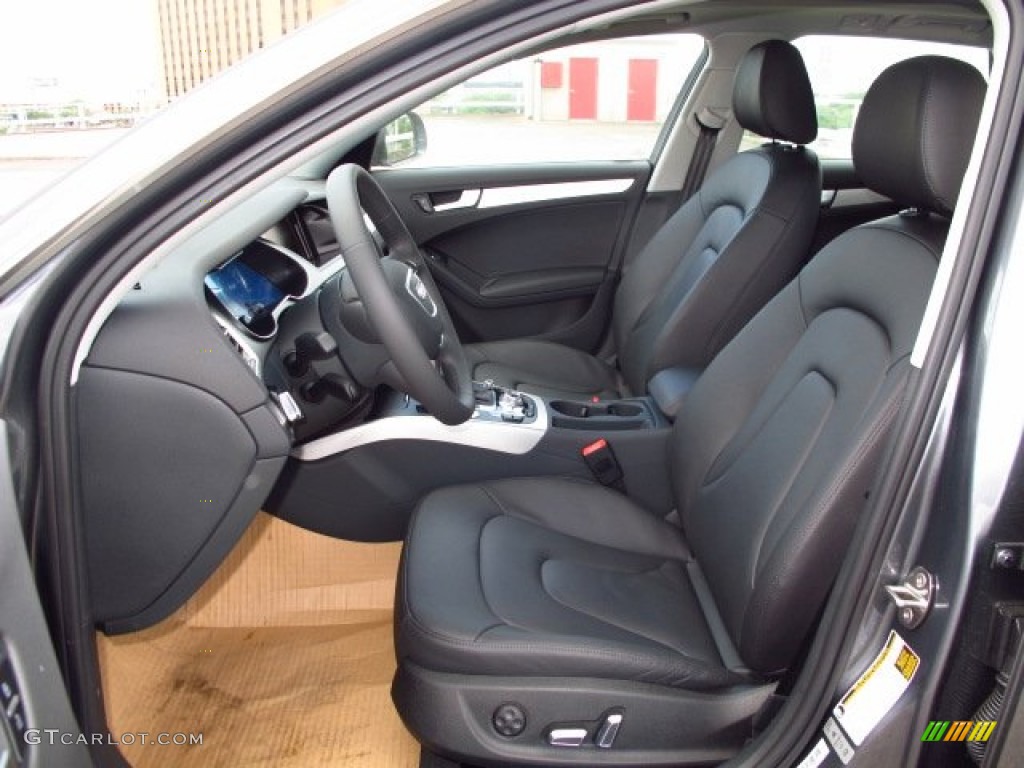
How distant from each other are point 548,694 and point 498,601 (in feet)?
0.56

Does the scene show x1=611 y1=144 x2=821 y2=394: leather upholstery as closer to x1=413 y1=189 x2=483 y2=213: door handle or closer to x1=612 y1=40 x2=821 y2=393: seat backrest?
x1=612 y1=40 x2=821 y2=393: seat backrest

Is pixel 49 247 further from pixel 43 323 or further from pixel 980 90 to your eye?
pixel 980 90

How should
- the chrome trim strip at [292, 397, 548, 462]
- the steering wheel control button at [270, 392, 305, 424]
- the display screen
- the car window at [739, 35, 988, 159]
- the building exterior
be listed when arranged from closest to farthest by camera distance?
the building exterior < the steering wheel control button at [270, 392, 305, 424] < the display screen < the chrome trim strip at [292, 397, 548, 462] < the car window at [739, 35, 988, 159]

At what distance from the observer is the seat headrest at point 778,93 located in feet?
6.82

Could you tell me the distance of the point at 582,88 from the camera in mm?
3041

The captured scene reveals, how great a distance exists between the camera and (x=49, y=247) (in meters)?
0.98

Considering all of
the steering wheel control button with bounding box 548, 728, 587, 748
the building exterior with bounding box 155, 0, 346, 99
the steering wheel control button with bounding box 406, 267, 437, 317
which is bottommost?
the steering wheel control button with bounding box 548, 728, 587, 748

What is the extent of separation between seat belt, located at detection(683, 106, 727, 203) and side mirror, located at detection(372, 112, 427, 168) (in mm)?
891

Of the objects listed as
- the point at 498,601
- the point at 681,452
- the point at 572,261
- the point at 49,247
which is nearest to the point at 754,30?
the point at 572,261

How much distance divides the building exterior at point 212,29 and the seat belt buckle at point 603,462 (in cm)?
101

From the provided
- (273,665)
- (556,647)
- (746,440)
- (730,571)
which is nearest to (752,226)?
(746,440)

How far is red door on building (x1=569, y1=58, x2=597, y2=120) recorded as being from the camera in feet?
9.82

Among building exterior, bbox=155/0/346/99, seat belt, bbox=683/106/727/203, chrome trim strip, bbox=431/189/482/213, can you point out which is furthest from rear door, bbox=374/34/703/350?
building exterior, bbox=155/0/346/99

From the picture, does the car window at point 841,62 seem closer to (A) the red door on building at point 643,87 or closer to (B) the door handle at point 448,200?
(A) the red door on building at point 643,87
